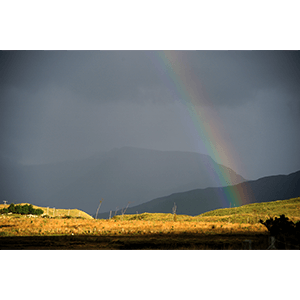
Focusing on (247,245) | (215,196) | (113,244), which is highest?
(215,196)

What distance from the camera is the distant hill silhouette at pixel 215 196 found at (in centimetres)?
2575

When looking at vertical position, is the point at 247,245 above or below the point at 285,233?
below

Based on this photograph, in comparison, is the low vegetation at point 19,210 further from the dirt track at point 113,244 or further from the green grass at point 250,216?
the dirt track at point 113,244

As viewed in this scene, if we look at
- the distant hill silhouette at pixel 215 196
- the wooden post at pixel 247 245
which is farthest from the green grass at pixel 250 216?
the wooden post at pixel 247 245

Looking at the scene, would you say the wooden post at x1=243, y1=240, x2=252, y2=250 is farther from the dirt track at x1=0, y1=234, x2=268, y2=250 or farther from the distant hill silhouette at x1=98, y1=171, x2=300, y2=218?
the distant hill silhouette at x1=98, y1=171, x2=300, y2=218

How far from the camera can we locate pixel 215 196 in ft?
109

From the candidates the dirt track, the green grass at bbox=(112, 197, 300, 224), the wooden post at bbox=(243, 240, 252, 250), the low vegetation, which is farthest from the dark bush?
the low vegetation

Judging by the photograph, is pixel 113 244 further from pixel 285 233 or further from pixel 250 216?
pixel 250 216

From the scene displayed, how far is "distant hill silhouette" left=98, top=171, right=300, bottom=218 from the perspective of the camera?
25.8 meters

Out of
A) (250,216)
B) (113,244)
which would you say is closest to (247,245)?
(113,244)
